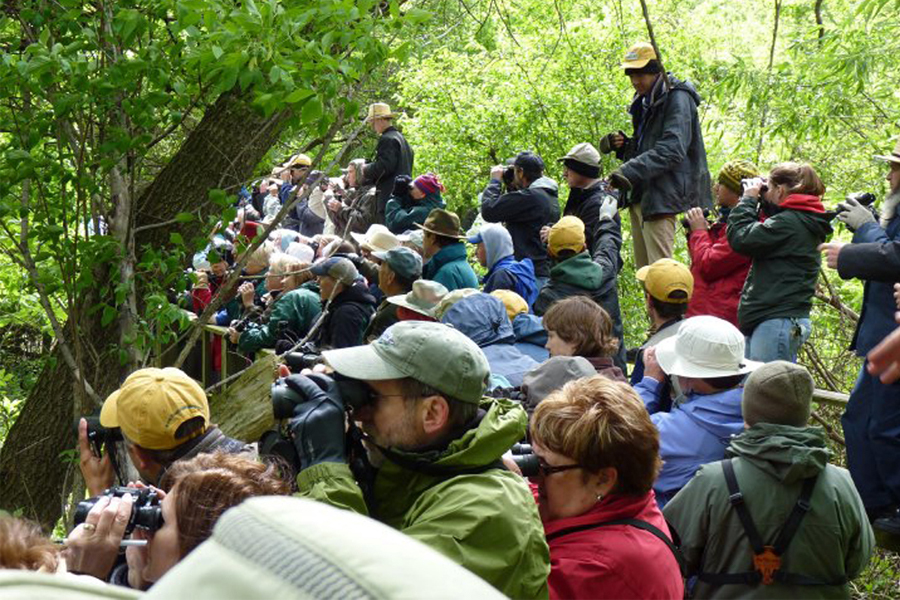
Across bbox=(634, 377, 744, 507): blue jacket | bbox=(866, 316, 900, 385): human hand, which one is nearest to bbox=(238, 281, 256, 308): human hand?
bbox=(634, 377, 744, 507): blue jacket

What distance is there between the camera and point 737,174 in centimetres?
641

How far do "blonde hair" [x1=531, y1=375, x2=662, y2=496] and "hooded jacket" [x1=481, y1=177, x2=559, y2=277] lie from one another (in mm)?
4723

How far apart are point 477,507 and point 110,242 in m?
2.84

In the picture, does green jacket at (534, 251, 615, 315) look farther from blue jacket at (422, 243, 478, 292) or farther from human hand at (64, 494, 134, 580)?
human hand at (64, 494, 134, 580)

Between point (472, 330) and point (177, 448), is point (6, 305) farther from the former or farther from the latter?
point (177, 448)

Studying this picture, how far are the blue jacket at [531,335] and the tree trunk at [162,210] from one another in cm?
165

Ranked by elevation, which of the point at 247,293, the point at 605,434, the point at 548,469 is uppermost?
the point at 605,434

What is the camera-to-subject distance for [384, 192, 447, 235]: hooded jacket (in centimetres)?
902

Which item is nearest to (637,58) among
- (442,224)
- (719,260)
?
(719,260)

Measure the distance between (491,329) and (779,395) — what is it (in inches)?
83.8

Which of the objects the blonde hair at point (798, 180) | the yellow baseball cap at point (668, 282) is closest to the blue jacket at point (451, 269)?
the yellow baseball cap at point (668, 282)

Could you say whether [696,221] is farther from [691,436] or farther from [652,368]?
[691,436]

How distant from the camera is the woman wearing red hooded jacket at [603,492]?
2.85 metres

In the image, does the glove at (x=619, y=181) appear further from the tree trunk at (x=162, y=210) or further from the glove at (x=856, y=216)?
the tree trunk at (x=162, y=210)
